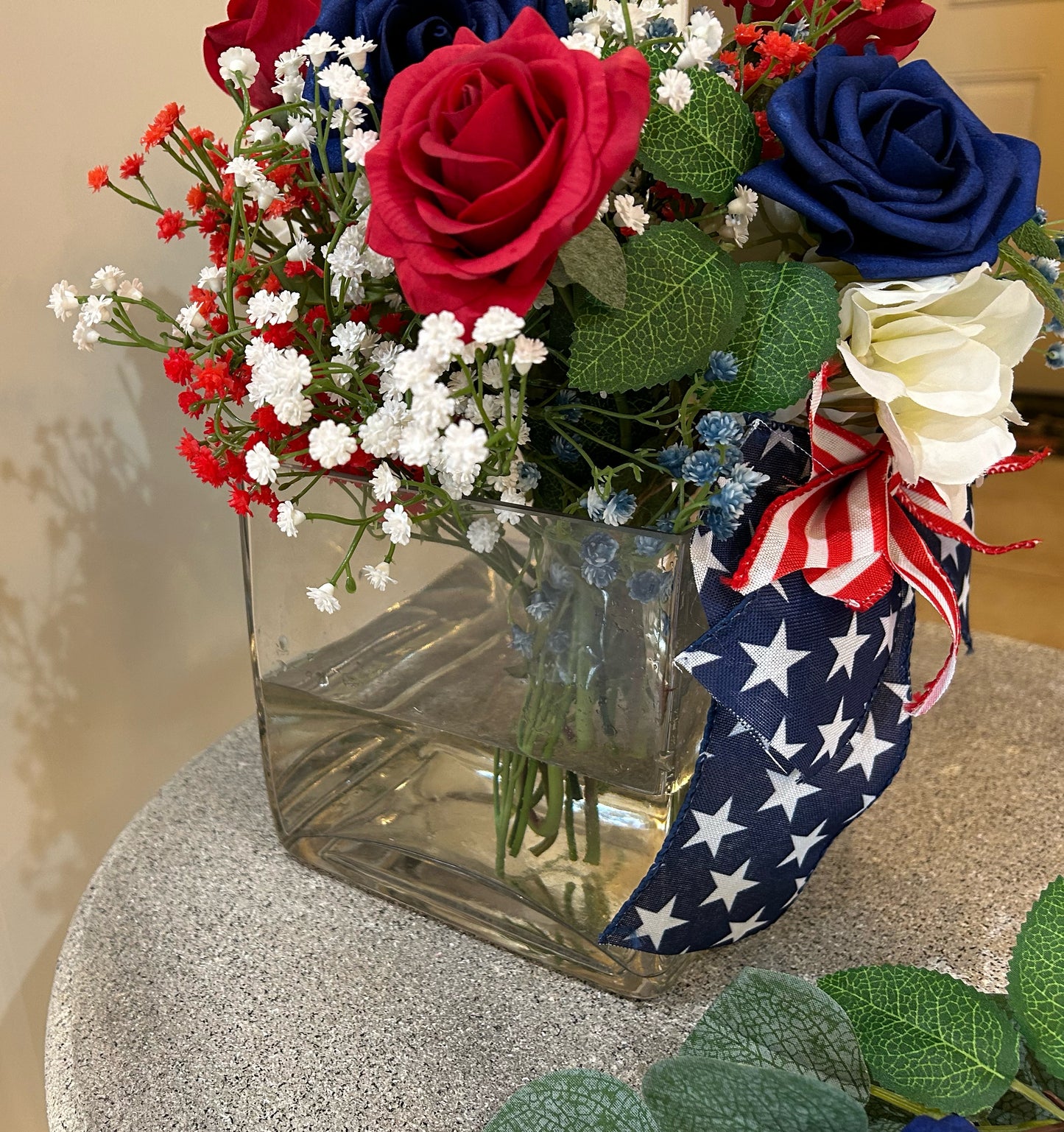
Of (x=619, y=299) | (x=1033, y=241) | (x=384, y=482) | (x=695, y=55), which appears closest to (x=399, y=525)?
(x=384, y=482)

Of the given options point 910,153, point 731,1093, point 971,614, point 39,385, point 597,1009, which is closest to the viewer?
point 731,1093

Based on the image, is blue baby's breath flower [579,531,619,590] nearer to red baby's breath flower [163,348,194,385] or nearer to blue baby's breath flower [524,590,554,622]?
blue baby's breath flower [524,590,554,622]

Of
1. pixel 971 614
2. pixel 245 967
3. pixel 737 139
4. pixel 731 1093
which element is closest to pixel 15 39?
pixel 737 139

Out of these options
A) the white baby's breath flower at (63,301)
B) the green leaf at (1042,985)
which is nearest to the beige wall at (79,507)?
the white baby's breath flower at (63,301)

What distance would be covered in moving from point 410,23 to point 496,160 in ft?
0.45

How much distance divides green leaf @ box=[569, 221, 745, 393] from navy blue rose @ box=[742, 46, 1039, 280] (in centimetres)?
5

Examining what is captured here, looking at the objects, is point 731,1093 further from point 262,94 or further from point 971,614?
point 971,614

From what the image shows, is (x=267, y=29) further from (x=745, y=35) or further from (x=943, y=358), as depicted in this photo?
(x=943, y=358)

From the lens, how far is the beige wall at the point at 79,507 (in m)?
0.65

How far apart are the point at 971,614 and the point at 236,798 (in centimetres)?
201

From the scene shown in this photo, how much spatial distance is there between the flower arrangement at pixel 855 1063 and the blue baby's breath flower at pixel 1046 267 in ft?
0.98

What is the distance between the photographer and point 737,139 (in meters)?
0.43

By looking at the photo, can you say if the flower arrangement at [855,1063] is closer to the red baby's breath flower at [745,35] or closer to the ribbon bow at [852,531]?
the ribbon bow at [852,531]

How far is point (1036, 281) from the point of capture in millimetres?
490
